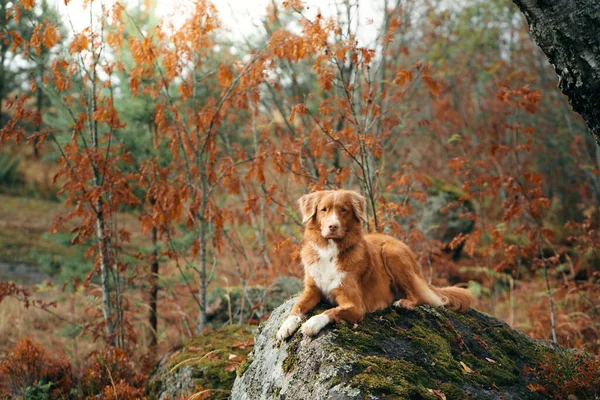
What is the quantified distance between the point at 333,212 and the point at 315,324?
876mm

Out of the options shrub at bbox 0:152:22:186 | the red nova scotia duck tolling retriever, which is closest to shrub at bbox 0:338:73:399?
the red nova scotia duck tolling retriever

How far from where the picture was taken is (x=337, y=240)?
4.02 metres

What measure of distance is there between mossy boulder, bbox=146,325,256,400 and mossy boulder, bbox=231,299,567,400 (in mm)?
818

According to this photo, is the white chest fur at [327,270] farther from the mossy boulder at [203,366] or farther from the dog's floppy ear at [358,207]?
the mossy boulder at [203,366]

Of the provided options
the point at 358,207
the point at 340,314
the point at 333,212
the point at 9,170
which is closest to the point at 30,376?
the point at 340,314

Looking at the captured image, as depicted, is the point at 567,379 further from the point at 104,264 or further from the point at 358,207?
the point at 104,264

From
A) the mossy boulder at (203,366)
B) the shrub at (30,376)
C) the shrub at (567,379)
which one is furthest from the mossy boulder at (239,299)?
the shrub at (567,379)

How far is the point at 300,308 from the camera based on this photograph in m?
3.92

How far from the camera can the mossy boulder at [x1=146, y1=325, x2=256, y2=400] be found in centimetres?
516

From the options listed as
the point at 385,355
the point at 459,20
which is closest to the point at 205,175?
the point at 385,355

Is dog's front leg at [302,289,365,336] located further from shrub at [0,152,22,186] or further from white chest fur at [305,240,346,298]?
shrub at [0,152,22,186]

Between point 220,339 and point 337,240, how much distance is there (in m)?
2.74

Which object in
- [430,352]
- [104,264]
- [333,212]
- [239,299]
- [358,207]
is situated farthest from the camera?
[239,299]

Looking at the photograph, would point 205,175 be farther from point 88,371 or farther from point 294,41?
point 88,371
